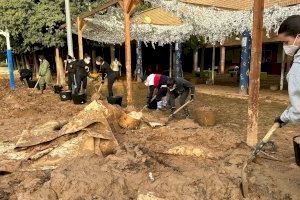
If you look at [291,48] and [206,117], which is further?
[206,117]

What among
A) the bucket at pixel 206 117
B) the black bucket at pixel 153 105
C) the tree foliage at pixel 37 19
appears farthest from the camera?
the tree foliage at pixel 37 19

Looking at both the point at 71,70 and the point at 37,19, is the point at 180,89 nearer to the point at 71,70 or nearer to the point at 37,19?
the point at 71,70

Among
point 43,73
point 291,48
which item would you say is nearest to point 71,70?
point 43,73

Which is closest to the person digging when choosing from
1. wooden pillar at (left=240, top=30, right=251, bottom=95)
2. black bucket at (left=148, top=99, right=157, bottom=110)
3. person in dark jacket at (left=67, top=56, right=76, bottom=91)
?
person in dark jacket at (left=67, top=56, right=76, bottom=91)

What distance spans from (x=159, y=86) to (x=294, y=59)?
5549mm

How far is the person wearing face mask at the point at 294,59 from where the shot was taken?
312cm

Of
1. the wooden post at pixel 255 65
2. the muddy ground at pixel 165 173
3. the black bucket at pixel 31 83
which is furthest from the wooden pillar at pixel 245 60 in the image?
the black bucket at pixel 31 83

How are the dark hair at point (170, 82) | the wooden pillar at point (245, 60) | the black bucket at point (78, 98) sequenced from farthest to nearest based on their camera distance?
the wooden pillar at point (245, 60) → the black bucket at point (78, 98) → the dark hair at point (170, 82)

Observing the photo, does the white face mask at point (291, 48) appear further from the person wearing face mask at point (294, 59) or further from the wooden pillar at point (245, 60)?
the wooden pillar at point (245, 60)

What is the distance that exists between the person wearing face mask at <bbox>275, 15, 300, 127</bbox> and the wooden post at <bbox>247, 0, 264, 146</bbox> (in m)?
2.34

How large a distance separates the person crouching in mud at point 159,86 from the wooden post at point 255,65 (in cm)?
309

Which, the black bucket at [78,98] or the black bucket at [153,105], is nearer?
the black bucket at [153,105]

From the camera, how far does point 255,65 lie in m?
5.67

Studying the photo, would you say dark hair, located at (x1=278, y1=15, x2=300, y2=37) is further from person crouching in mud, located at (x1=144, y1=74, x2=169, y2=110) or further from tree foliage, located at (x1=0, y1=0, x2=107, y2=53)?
tree foliage, located at (x1=0, y1=0, x2=107, y2=53)
